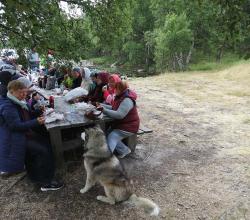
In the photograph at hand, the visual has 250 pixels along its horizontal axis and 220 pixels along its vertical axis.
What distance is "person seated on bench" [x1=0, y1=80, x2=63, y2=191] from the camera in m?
3.85

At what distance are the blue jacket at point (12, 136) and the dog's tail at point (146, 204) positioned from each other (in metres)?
1.52

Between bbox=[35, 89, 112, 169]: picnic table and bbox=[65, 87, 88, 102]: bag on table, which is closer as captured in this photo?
bbox=[35, 89, 112, 169]: picnic table

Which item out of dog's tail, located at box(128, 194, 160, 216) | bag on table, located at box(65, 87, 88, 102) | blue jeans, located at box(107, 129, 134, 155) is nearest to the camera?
dog's tail, located at box(128, 194, 160, 216)

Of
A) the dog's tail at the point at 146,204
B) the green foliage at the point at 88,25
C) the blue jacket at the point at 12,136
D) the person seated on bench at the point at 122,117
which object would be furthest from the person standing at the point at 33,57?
the dog's tail at the point at 146,204

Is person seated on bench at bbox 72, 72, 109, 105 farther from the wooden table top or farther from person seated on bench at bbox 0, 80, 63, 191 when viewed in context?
person seated on bench at bbox 0, 80, 63, 191

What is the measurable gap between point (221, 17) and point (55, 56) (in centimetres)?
310

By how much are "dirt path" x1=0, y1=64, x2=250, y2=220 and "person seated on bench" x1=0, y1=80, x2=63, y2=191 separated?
278mm

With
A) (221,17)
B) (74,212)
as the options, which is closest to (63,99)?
(74,212)

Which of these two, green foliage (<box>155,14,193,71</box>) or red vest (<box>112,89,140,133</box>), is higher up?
green foliage (<box>155,14,193,71</box>)

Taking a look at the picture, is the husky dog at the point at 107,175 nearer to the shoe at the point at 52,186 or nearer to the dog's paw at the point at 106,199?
the dog's paw at the point at 106,199

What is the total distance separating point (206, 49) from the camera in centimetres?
3391

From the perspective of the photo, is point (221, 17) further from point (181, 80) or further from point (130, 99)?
point (181, 80)

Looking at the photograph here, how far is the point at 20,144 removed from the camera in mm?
3912

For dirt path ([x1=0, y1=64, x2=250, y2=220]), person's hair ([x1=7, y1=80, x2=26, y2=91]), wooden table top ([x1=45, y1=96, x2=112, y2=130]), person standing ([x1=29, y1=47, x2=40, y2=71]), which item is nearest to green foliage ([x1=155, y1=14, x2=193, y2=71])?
person standing ([x1=29, y1=47, x2=40, y2=71])
